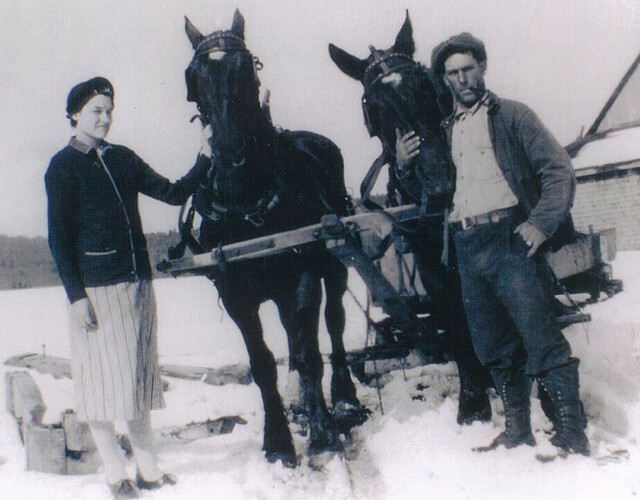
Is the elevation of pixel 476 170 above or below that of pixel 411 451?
above

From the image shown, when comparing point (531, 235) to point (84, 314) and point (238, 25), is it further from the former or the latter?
point (84, 314)

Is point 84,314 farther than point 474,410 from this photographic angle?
No

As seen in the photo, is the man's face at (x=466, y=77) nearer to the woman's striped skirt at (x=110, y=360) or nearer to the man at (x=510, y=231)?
the man at (x=510, y=231)

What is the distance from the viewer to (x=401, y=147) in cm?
294

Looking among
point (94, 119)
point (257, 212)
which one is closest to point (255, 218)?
point (257, 212)

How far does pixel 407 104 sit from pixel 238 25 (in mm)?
1097

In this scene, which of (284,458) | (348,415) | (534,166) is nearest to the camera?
(534,166)

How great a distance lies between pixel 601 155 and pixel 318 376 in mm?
9157

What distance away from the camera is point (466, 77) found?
2896 mm

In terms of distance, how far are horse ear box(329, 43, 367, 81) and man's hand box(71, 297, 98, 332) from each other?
6.50 feet

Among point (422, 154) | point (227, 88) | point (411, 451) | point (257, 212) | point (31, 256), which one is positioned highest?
point (227, 88)

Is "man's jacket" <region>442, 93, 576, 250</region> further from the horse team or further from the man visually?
the horse team

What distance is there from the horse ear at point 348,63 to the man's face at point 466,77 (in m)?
0.61

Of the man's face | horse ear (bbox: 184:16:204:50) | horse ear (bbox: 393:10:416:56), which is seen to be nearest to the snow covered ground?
horse ear (bbox: 184:16:204:50)
